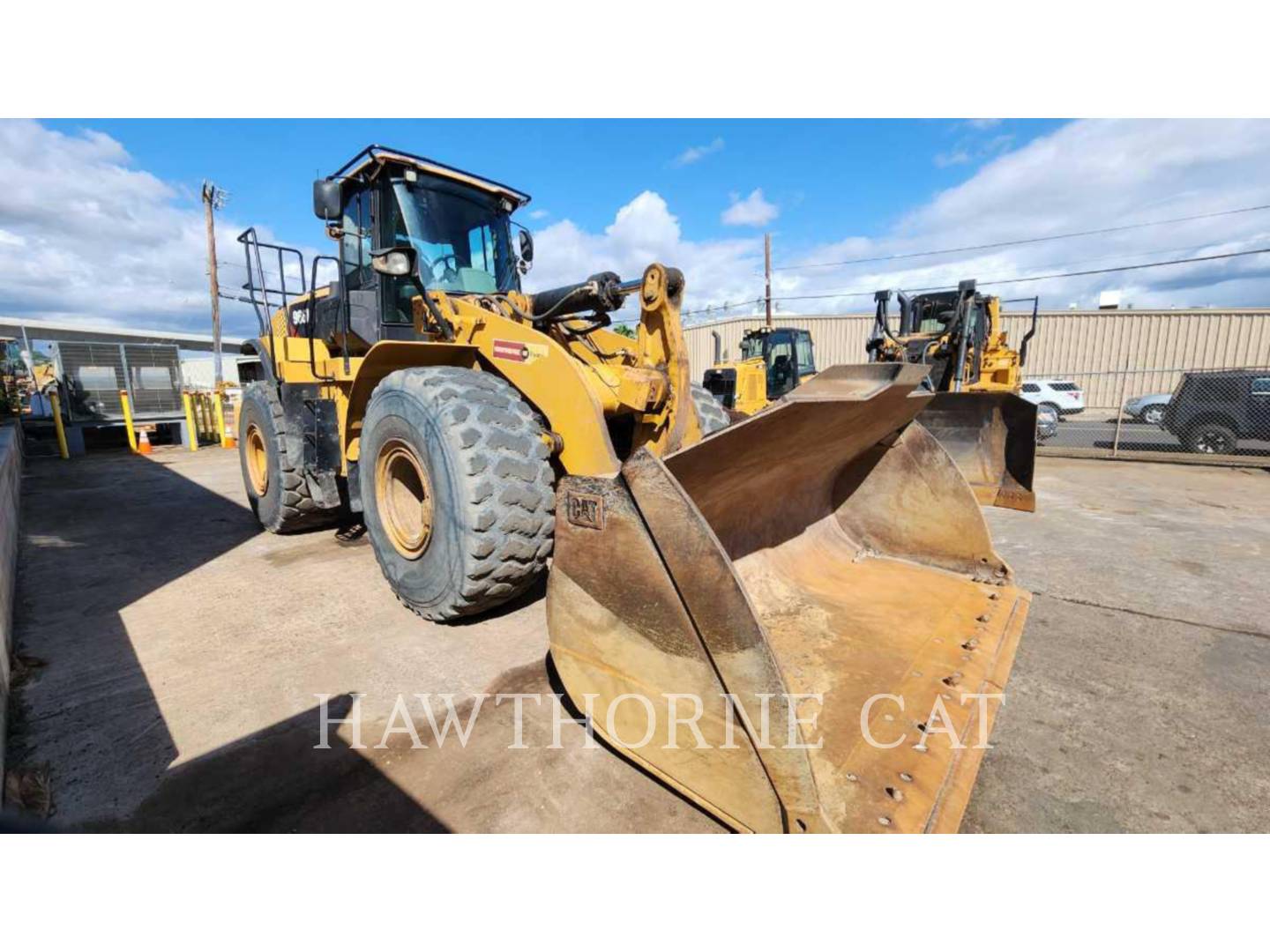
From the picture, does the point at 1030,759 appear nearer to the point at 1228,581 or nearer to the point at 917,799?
the point at 917,799

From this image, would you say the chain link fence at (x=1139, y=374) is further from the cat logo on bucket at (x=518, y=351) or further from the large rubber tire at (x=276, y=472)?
the cat logo on bucket at (x=518, y=351)

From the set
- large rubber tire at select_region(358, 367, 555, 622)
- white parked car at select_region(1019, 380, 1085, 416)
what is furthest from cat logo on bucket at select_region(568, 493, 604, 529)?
white parked car at select_region(1019, 380, 1085, 416)

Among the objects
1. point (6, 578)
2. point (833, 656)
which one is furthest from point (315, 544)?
point (833, 656)

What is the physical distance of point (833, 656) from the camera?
250cm

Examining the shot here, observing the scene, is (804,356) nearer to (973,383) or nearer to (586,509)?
(973,383)

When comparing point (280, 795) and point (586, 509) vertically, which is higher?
point (586, 509)

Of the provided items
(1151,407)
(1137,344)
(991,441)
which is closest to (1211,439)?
(1151,407)

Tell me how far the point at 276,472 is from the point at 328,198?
2.50m

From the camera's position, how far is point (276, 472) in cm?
509

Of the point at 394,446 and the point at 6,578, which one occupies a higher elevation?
the point at 394,446

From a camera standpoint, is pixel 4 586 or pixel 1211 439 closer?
pixel 4 586

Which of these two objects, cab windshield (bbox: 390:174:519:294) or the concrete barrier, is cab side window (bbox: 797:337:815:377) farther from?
the concrete barrier

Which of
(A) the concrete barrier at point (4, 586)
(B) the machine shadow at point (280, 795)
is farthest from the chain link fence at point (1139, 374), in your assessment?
(B) the machine shadow at point (280, 795)

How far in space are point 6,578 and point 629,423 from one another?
4031 millimetres
